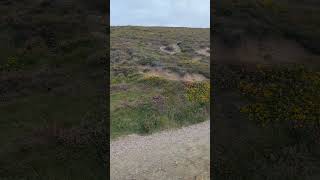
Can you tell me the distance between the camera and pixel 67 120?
64.2 feet

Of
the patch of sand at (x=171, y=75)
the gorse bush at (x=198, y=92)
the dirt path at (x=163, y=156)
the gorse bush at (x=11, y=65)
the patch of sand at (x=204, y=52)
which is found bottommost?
the dirt path at (x=163, y=156)

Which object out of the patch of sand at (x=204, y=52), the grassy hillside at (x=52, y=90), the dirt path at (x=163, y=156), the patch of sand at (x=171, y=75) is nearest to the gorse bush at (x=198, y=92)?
the patch of sand at (x=171, y=75)

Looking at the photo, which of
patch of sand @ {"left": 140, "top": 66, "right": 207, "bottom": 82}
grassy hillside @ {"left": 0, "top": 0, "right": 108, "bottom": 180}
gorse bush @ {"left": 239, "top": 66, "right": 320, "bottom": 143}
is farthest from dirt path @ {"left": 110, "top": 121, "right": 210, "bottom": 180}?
patch of sand @ {"left": 140, "top": 66, "right": 207, "bottom": 82}

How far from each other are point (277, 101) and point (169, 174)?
532cm

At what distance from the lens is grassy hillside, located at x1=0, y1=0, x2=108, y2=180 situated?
51.8 ft

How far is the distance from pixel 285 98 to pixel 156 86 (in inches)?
468

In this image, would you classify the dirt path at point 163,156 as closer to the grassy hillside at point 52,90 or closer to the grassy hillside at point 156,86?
the grassy hillside at point 52,90

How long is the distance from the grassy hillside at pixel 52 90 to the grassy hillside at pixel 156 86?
1590 millimetres

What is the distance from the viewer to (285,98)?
59.4 ft

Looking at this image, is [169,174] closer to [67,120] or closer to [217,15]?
[67,120]

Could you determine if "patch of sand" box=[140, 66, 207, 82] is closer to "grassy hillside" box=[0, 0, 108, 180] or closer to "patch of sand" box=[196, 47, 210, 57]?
"grassy hillside" box=[0, 0, 108, 180]

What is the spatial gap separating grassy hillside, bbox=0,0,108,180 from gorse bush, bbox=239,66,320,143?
609cm

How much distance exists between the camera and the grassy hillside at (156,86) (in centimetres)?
2247

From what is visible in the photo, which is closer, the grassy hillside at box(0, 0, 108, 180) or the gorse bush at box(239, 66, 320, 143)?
the grassy hillside at box(0, 0, 108, 180)
